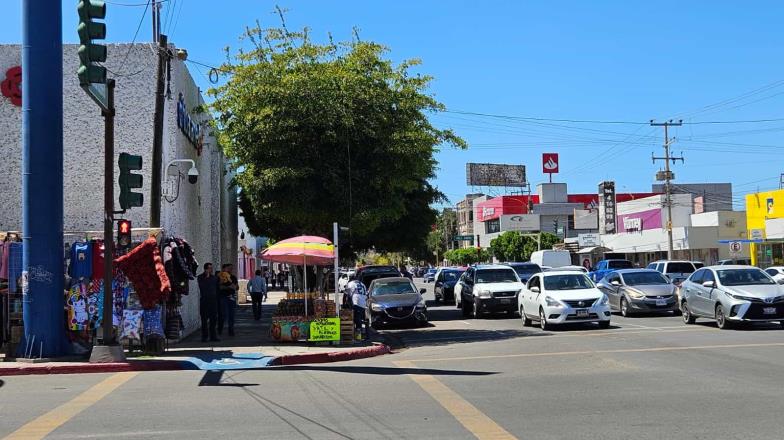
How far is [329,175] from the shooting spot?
20.9 m

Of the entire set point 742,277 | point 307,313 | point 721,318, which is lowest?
point 721,318

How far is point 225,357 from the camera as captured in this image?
15.0 meters

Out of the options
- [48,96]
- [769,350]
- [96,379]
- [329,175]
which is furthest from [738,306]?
[48,96]

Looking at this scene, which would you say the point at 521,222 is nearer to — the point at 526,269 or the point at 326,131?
the point at 526,269

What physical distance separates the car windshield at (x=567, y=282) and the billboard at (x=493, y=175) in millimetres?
83785

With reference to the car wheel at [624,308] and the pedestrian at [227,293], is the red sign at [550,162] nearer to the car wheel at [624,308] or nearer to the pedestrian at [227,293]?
the car wheel at [624,308]

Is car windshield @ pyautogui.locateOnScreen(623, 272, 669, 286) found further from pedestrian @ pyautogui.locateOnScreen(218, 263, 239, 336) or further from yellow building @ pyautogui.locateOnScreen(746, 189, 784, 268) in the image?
yellow building @ pyautogui.locateOnScreen(746, 189, 784, 268)

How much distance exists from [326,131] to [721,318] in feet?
35.1

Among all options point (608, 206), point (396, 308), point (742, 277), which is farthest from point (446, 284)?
point (608, 206)

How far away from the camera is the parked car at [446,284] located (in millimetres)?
36969

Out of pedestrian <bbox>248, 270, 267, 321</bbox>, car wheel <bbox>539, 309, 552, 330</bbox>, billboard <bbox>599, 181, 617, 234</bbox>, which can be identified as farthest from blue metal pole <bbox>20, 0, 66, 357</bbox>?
billboard <bbox>599, 181, 617, 234</bbox>

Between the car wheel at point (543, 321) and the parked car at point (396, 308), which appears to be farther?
the parked car at point (396, 308)

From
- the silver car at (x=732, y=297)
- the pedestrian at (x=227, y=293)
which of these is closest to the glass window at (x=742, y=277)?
the silver car at (x=732, y=297)

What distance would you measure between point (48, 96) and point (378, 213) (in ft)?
30.5
